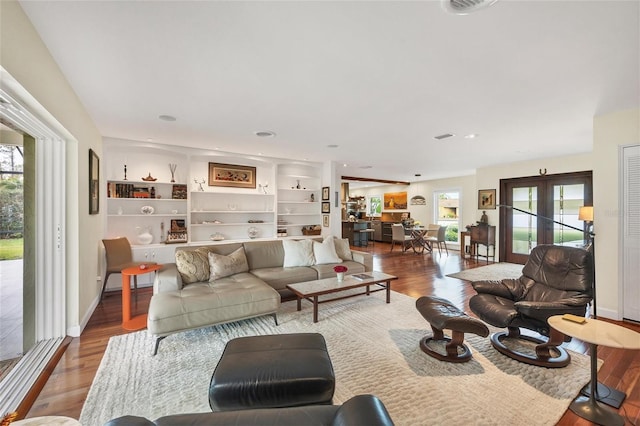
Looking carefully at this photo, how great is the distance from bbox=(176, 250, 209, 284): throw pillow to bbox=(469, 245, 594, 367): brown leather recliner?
3.00 metres

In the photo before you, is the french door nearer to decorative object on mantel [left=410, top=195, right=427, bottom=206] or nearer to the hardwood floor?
the hardwood floor

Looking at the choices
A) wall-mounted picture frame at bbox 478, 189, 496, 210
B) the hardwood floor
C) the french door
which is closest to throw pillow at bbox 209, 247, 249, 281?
A: the hardwood floor

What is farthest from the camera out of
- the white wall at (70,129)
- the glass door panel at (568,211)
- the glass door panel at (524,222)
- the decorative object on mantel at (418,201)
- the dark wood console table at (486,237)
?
the decorative object on mantel at (418,201)

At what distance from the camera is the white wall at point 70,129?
1601 millimetres

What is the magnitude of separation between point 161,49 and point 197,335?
2551mm

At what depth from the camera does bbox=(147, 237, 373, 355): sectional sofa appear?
2.53 m

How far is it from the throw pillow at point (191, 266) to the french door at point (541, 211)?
5.61 metres

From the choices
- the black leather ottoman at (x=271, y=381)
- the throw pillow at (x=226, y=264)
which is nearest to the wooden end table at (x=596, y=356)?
the black leather ottoman at (x=271, y=381)

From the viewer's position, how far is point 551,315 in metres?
2.28

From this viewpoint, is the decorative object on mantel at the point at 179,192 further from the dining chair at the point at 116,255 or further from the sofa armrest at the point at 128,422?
the sofa armrest at the point at 128,422

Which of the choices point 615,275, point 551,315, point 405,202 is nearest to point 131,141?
point 551,315

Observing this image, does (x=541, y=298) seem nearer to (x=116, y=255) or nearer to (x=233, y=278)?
(x=233, y=278)

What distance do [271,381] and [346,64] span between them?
7.40 feet

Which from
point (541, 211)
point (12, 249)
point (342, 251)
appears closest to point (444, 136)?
point (342, 251)
